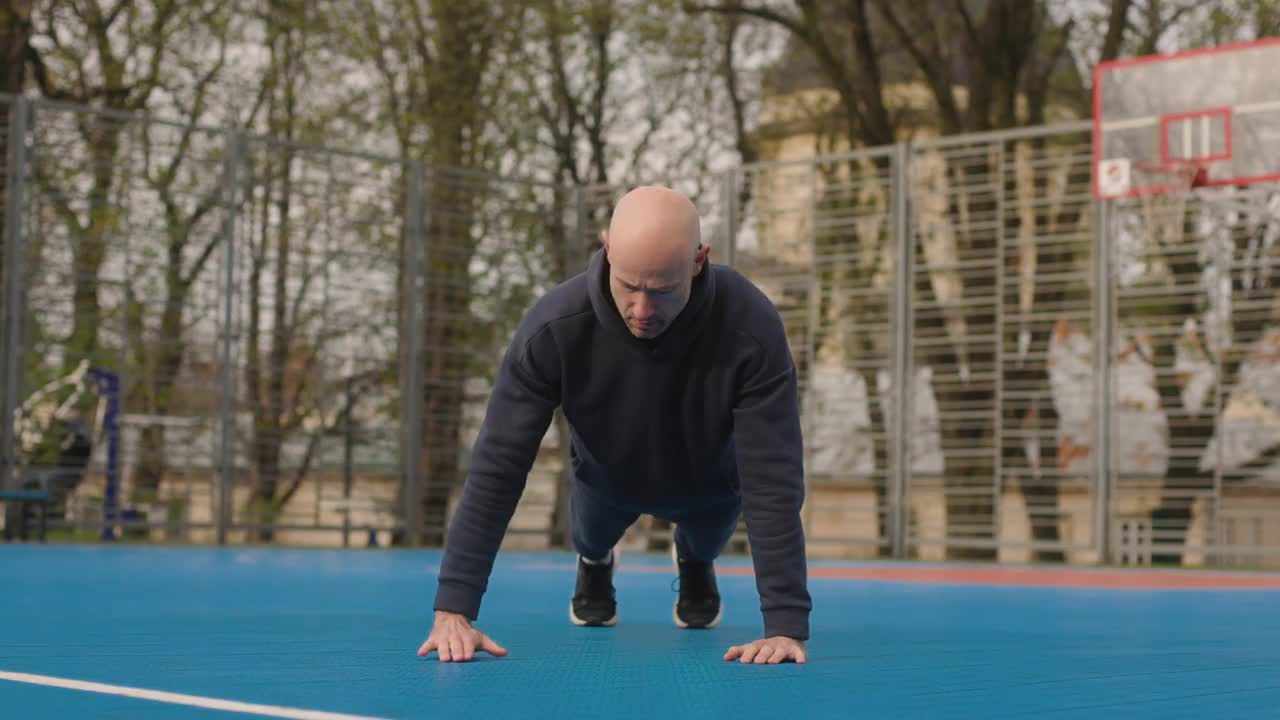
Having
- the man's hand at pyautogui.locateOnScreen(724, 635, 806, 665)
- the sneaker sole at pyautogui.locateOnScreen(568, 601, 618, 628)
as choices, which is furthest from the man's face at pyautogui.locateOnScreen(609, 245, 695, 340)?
the sneaker sole at pyautogui.locateOnScreen(568, 601, 618, 628)

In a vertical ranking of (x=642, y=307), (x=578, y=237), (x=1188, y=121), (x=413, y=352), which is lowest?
(x=642, y=307)

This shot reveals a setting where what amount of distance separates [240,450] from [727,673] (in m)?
8.43

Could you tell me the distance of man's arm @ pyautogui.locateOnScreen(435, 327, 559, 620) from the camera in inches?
109

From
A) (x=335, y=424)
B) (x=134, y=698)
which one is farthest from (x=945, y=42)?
(x=134, y=698)

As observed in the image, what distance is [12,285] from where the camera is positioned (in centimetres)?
958

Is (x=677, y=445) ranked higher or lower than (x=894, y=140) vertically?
lower

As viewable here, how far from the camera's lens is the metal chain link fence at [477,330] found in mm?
9781

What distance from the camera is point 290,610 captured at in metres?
4.37

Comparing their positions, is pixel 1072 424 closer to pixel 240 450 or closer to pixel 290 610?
pixel 240 450

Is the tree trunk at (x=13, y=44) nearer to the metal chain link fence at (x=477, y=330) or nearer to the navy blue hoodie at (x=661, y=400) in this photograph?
the metal chain link fence at (x=477, y=330)

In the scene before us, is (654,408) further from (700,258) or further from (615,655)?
(615,655)

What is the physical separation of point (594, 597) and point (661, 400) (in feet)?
3.17

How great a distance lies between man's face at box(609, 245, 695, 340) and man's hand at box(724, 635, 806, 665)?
0.56 meters

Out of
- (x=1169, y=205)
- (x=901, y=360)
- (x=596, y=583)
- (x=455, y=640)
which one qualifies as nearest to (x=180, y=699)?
(x=455, y=640)
